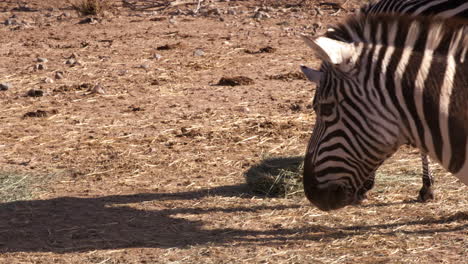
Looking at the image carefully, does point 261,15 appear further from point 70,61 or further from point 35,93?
point 35,93

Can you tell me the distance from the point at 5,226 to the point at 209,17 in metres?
9.57

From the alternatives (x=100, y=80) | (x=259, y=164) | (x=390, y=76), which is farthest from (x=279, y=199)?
(x=100, y=80)

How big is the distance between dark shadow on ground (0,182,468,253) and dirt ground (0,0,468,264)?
14 millimetres

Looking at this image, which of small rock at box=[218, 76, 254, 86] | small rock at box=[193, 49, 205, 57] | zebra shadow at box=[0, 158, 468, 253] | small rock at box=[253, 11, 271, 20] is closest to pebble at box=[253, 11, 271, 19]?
small rock at box=[253, 11, 271, 20]

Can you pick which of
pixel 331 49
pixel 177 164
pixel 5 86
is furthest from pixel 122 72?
pixel 331 49

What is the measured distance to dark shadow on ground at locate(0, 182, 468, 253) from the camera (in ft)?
17.2

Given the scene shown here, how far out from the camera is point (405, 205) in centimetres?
587

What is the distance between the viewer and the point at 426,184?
5887 millimetres

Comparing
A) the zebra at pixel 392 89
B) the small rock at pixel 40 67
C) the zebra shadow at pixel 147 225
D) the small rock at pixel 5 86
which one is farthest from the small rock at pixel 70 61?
the zebra at pixel 392 89

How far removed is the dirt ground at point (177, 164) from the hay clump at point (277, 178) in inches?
3.7

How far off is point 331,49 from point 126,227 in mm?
2423

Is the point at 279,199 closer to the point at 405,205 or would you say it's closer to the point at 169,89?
the point at 405,205

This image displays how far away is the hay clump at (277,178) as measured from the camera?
19.9 ft

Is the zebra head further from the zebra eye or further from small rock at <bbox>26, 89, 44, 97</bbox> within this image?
small rock at <bbox>26, 89, 44, 97</bbox>
